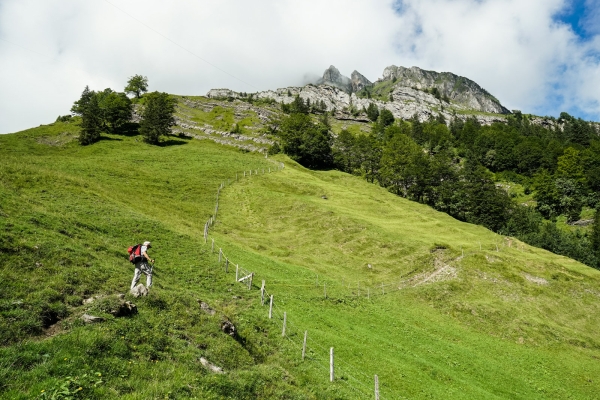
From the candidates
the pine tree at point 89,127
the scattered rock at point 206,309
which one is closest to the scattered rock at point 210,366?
the scattered rock at point 206,309

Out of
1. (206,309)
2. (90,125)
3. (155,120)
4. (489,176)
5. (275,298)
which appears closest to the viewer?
(206,309)

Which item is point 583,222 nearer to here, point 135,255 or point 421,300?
point 421,300

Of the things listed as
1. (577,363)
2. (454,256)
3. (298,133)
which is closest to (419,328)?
(577,363)

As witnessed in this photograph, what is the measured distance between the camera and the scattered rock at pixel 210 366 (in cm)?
1430

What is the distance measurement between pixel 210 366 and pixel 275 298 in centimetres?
1515

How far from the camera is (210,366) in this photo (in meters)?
14.5

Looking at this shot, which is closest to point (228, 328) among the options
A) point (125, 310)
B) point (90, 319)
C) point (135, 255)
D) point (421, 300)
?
point (125, 310)

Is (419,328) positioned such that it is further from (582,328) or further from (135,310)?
(135,310)

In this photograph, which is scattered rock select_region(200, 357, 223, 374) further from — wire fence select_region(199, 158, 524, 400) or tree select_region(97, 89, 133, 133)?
tree select_region(97, 89, 133, 133)

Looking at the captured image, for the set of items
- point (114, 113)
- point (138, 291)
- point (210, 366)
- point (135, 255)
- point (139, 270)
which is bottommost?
point (210, 366)

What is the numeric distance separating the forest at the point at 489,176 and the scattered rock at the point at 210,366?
9766cm

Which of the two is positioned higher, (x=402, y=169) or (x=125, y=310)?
(x=402, y=169)

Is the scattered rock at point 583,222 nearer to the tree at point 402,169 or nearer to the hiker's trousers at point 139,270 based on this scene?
the tree at point 402,169

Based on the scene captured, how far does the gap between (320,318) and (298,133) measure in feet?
321
